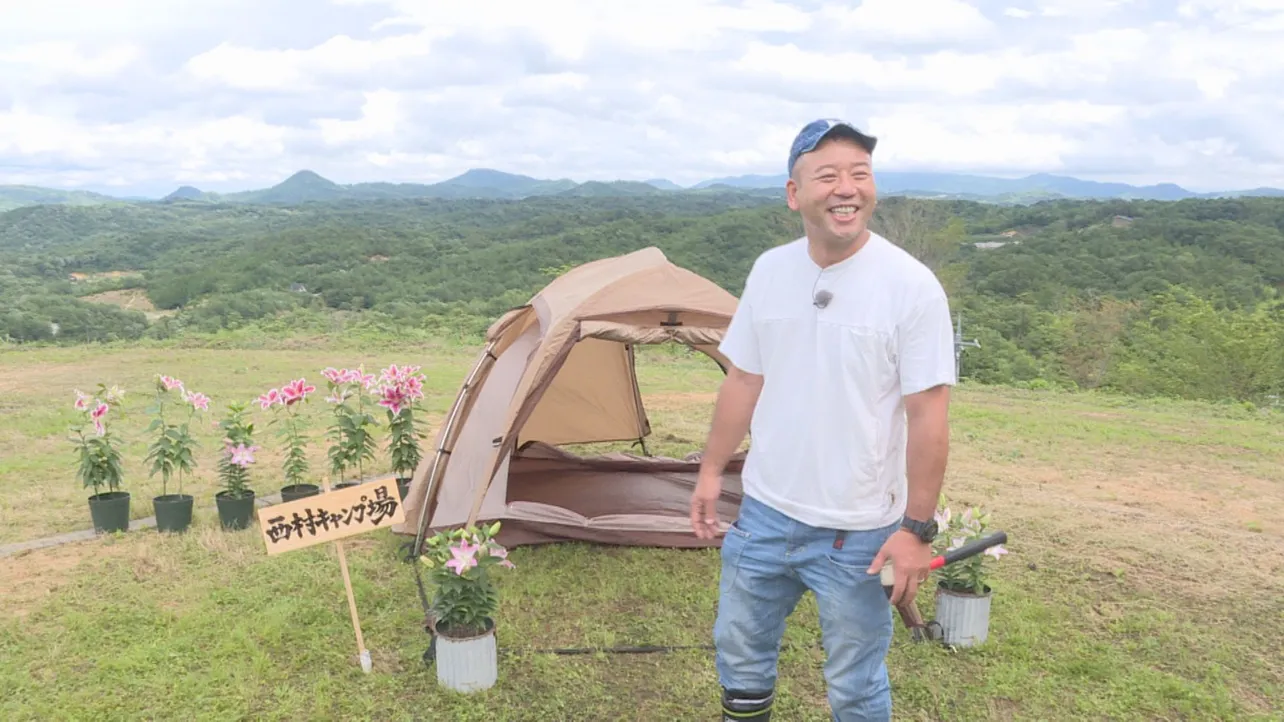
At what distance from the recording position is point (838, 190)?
205 centimetres

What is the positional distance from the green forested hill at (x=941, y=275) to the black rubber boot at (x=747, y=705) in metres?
12.7

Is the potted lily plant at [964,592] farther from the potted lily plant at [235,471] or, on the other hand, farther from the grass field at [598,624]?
the potted lily plant at [235,471]

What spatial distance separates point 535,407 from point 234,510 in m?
1.86

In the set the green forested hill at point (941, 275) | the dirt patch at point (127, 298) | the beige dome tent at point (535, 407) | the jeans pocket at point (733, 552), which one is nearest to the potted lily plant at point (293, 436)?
the beige dome tent at point (535, 407)

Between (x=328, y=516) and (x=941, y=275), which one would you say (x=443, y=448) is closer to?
(x=328, y=516)

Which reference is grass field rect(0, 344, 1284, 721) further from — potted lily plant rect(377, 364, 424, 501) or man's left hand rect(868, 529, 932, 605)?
man's left hand rect(868, 529, 932, 605)

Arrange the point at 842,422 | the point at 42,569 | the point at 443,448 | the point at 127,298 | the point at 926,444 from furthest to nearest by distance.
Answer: the point at 127,298 < the point at 443,448 < the point at 42,569 < the point at 842,422 < the point at 926,444

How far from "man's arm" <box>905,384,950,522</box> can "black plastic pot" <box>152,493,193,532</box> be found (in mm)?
4564

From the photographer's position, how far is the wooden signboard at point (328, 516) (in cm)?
337

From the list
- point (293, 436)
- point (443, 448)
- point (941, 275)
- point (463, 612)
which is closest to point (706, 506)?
point (463, 612)

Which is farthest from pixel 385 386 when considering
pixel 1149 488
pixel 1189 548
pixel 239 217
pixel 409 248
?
pixel 239 217

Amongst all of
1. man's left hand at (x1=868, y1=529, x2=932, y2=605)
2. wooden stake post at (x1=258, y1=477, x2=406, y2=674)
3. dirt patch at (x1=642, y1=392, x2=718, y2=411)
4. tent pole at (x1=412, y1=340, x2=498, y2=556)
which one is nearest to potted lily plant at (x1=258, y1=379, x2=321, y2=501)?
tent pole at (x1=412, y1=340, x2=498, y2=556)

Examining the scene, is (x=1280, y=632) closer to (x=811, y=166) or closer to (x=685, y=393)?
(x=811, y=166)

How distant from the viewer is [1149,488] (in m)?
6.75
